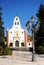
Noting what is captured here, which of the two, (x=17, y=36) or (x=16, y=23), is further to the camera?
→ (x=16, y=23)

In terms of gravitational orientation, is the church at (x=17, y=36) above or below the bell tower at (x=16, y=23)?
below

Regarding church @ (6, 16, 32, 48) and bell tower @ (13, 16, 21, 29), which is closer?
church @ (6, 16, 32, 48)

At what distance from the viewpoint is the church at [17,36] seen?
82662 mm

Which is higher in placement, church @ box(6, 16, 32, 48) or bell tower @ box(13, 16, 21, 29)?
bell tower @ box(13, 16, 21, 29)

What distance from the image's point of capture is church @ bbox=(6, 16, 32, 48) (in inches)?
3254

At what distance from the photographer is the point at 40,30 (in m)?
43.2

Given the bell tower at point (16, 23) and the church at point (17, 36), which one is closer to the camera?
the church at point (17, 36)

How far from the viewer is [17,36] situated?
84.2 meters

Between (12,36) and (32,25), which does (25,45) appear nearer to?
(12,36)

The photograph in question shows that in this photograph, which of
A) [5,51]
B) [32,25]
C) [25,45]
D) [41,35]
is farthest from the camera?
[25,45]

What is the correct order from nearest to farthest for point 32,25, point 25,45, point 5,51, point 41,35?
1. point 32,25
2. point 5,51
3. point 41,35
4. point 25,45

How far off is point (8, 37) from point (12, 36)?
71.5 inches

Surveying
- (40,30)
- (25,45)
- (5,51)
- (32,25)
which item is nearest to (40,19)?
(40,30)

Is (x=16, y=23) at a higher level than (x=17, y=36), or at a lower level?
higher
